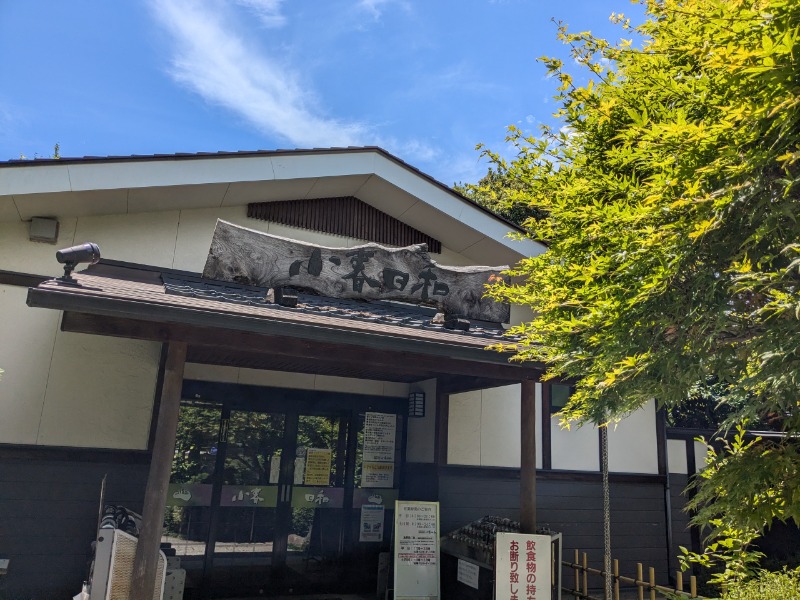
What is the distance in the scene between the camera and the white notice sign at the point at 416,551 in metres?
7.79

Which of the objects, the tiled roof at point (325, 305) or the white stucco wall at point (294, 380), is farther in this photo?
the white stucco wall at point (294, 380)

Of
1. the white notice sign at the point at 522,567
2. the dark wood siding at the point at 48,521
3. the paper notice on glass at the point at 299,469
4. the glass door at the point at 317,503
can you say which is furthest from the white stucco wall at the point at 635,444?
the dark wood siding at the point at 48,521

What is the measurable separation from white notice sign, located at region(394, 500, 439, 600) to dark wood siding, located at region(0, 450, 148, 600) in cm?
360

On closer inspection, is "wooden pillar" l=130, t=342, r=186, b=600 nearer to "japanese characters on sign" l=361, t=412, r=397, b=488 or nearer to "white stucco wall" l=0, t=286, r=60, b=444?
"white stucco wall" l=0, t=286, r=60, b=444

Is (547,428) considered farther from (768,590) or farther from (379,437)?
(768,590)

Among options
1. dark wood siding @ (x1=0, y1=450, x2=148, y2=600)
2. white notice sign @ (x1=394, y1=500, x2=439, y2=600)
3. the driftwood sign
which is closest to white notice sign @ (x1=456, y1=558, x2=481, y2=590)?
white notice sign @ (x1=394, y1=500, x2=439, y2=600)

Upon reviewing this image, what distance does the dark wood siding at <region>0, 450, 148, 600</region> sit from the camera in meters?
6.75

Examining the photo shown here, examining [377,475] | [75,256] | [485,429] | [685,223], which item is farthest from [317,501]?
[685,223]

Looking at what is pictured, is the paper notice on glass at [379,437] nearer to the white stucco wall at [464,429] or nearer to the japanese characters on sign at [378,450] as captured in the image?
the japanese characters on sign at [378,450]

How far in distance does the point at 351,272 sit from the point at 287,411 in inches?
99.5

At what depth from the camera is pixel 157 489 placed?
5.39 meters

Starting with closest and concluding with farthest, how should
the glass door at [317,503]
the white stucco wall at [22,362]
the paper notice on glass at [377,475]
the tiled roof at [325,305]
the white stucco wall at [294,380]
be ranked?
the tiled roof at [325,305] < the white stucco wall at [22,362] < the white stucco wall at [294,380] < the glass door at [317,503] < the paper notice on glass at [377,475]

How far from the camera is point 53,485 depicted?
23.0 ft

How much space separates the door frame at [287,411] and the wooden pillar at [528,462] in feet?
9.95
